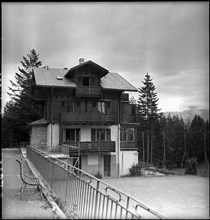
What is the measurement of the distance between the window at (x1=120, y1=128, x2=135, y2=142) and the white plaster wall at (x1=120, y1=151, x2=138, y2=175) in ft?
4.58

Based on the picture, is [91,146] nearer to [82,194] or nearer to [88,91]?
[88,91]

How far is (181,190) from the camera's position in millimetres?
20281

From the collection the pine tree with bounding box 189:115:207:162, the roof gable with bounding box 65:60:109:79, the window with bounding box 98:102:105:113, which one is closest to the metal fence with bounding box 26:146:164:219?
the pine tree with bounding box 189:115:207:162

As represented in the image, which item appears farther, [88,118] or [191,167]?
[191,167]

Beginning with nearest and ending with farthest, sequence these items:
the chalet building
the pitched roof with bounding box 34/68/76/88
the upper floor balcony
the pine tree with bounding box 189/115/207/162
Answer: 1. the pine tree with bounding box 189/115/207/162
2. the upper floor balcony
3. the pitched roof with bounding box 34/68/76/88
4. the chalet building

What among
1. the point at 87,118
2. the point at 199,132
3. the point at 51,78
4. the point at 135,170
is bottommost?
the point at 135,170

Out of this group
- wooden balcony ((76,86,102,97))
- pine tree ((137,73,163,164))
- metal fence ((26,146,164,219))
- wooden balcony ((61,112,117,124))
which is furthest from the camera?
pine tree ((137,73,163,164))

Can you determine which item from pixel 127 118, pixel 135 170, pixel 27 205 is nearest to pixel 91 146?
pixel 127 118

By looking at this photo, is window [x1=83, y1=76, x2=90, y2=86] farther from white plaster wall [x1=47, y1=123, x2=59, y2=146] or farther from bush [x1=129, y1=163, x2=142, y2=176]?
bush [x1=129, y1=163, x2=142, y2=176]

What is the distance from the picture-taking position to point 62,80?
25781mm

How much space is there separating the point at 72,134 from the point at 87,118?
2.19 metres

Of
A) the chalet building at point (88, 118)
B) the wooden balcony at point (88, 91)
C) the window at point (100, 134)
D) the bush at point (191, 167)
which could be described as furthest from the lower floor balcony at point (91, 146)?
the bush at point (191, 167)

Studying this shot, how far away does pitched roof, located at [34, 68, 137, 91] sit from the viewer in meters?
24.5

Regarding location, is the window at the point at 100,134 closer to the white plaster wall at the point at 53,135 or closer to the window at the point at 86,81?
the white plaster wall at the point at 53,135
